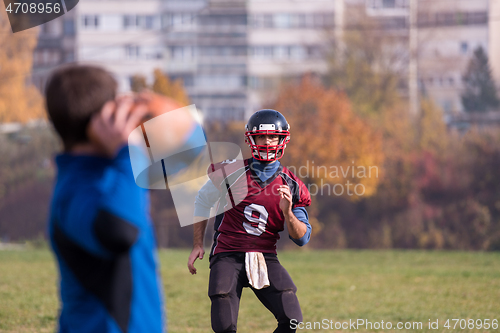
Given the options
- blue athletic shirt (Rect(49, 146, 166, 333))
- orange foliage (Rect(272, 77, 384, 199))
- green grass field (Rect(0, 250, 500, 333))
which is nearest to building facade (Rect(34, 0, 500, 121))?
orange foliage (Rect(272, 77, 384, 199))

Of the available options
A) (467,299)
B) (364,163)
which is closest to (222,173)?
(467,299)

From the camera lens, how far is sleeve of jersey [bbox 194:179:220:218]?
5137mm

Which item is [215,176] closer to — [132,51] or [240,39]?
[132,51]

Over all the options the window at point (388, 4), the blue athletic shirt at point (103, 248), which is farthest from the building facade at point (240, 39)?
the blue athletic shirt at point (103, 248)

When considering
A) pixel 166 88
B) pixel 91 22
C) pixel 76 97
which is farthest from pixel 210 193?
pixel 91 22

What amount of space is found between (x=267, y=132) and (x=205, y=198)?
0.83 metres

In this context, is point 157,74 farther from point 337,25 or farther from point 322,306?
point 322,306

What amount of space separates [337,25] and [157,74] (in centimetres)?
1603

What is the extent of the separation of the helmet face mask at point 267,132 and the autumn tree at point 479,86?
36056 millimetres

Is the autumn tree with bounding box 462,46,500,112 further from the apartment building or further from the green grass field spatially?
the green grass field

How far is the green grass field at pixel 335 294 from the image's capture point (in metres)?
8.90

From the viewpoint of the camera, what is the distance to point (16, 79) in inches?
1651

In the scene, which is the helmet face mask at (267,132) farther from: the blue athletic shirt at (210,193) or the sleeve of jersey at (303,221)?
the sleeve of jersey at (303,221)

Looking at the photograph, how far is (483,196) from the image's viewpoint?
32062mm
